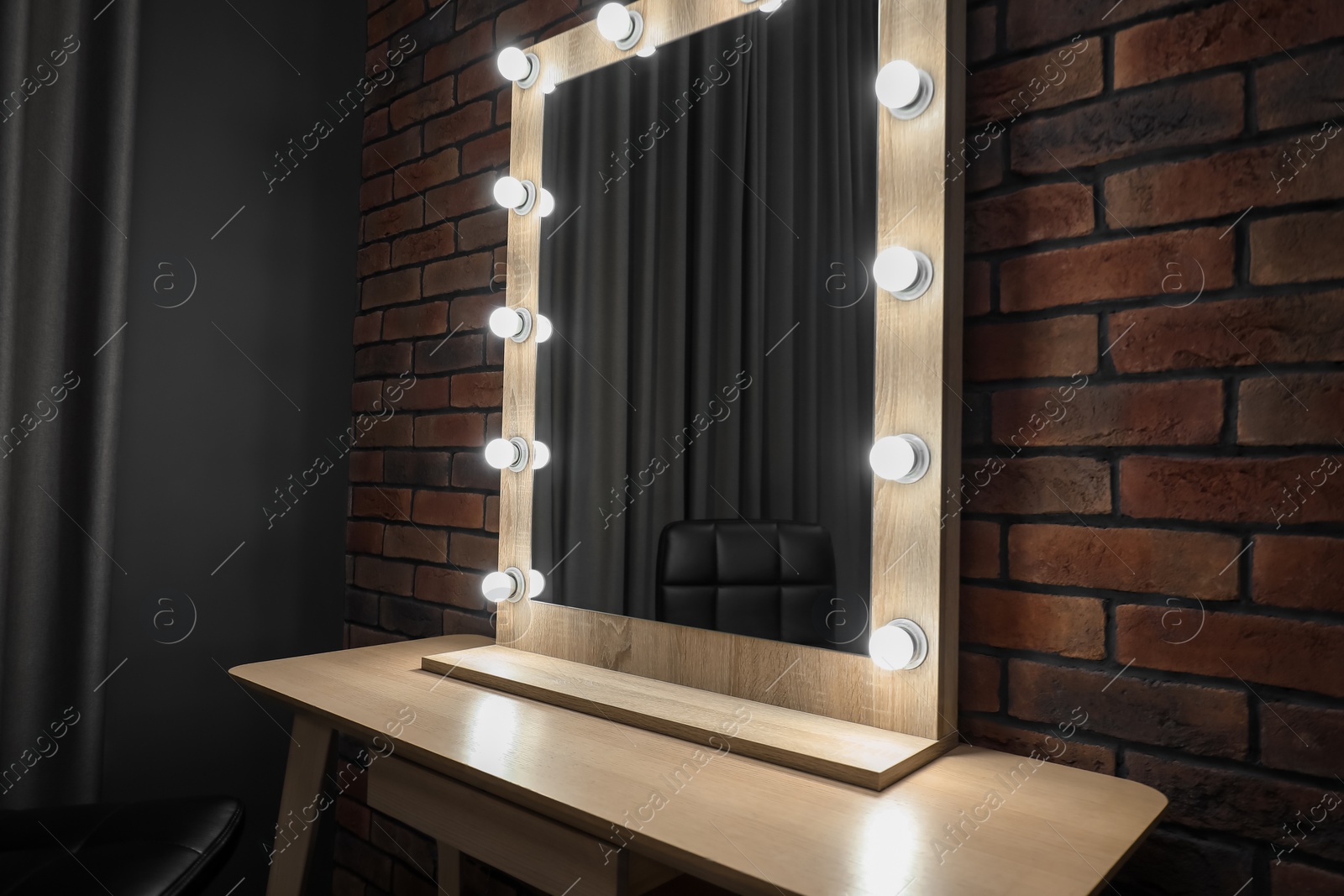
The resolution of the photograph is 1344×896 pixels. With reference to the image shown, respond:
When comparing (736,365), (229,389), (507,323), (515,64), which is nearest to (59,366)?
(229,389)

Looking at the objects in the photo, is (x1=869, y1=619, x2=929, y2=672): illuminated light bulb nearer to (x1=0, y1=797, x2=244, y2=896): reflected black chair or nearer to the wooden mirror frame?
the wooden mirror frame

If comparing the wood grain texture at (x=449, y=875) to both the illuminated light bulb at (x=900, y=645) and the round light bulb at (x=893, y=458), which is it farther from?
the round light bulb at (x=893, y=458)

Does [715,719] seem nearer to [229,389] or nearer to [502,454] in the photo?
[502,454]

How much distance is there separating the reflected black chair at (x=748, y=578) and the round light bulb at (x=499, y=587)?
1.11 ft

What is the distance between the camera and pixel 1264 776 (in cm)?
87

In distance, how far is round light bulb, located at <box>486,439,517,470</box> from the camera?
1502mm

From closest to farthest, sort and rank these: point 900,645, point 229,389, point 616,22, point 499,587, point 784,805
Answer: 1. point 784,805
2. point 900,645
3. point 616,22
4. point 499,587
5. point 229,389

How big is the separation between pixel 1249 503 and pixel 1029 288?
336mm

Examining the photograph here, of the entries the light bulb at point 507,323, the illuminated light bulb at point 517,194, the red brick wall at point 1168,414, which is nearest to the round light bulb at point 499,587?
the light bulb at point 507,323

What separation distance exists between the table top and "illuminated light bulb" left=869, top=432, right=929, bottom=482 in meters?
0.33

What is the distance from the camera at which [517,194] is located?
1.51 m

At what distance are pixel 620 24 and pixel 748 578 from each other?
0.89 metres

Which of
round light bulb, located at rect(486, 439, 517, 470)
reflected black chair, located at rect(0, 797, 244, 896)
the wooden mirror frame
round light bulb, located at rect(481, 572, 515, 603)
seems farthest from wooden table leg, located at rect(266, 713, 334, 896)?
the wooden mirror frame

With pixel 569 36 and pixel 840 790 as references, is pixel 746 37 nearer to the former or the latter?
pixel 569 36
